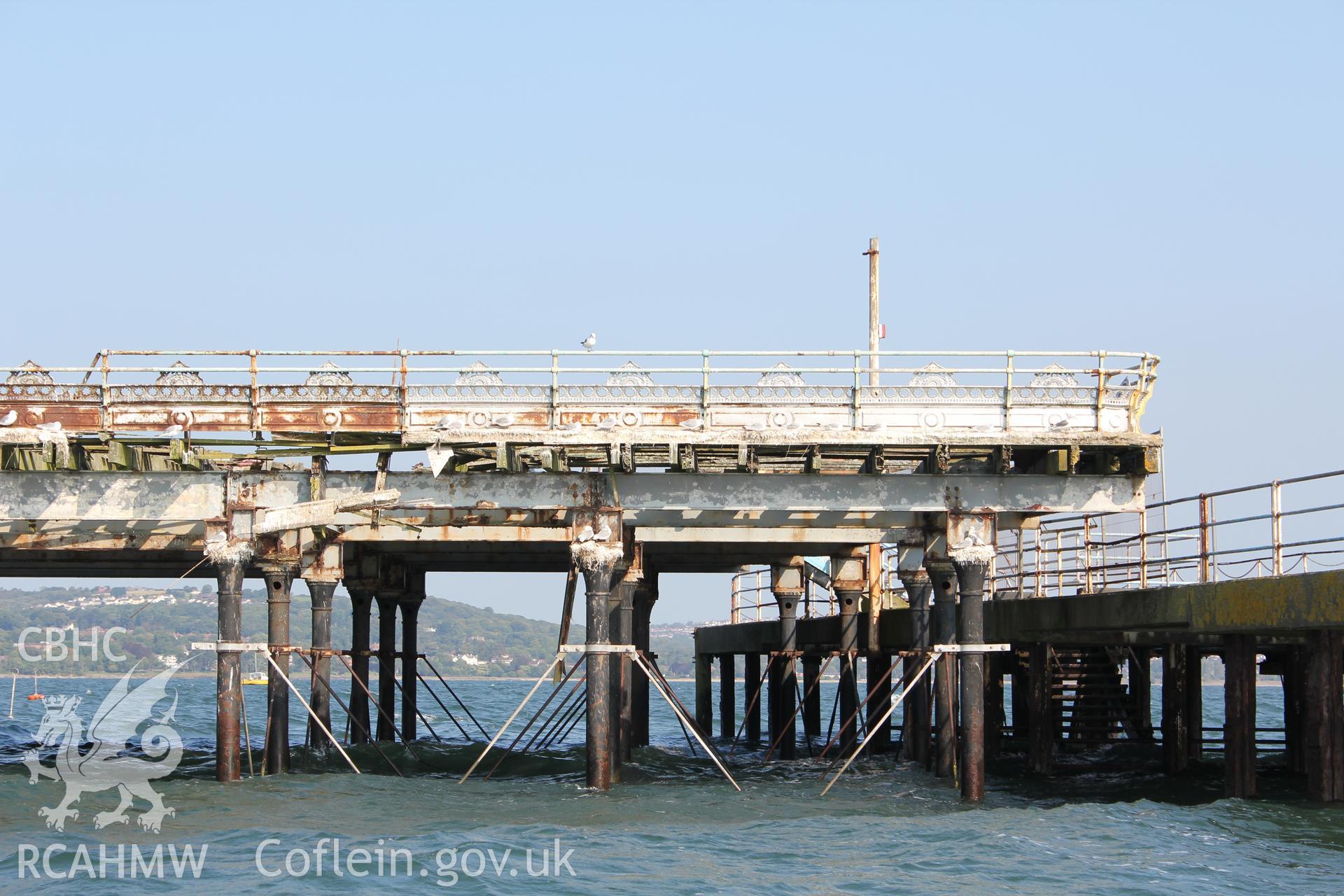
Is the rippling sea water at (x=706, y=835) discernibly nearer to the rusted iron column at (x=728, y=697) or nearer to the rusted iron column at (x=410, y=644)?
the rusted iron column at (x=410, y=644)

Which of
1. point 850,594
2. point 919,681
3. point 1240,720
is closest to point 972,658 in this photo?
point 1240,720

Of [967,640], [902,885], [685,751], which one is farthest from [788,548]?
[902,885]

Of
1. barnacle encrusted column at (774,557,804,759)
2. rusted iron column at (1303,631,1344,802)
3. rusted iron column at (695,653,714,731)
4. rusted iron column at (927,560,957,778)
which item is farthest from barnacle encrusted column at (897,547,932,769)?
rusted iron column at (695,653,714,731)

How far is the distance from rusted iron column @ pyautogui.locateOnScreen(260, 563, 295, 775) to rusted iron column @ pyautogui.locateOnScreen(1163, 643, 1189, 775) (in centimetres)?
1800

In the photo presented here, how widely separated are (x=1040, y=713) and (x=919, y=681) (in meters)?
2.73

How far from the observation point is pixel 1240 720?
82.1ft

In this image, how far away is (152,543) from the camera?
2872cm

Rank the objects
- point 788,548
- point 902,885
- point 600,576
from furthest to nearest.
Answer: point 788,548 < point 600,576 < point 902,885

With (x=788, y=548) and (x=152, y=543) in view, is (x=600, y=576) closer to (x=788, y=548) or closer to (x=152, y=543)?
(x=152, y=543)

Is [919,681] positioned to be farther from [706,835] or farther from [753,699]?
[753,699]

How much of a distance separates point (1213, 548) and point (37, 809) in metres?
19.8

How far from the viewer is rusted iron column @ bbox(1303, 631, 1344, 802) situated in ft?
75.6

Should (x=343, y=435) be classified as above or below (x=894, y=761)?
above

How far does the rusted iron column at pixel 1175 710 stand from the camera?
3269cm
